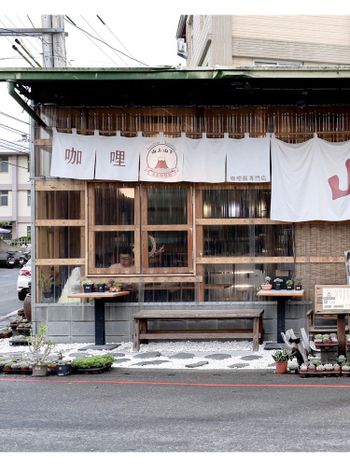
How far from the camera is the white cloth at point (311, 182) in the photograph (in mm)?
13172

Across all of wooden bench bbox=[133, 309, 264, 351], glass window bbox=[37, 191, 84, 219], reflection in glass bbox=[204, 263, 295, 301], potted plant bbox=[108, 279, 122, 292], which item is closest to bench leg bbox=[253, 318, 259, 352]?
wooden bench bbox=[133, 309, 264, 351]

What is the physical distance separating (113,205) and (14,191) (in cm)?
4499

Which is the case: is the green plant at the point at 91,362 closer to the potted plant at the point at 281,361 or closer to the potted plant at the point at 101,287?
the potted plant at the point at 101,287

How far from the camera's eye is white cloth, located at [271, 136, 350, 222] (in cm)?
1317

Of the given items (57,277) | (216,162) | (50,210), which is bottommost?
(57,277)

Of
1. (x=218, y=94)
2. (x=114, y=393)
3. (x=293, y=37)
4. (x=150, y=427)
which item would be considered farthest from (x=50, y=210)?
(x=293, y=37)

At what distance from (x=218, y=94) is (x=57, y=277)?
535 centimetres

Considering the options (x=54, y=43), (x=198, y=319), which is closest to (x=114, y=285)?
(x=198, y=319)

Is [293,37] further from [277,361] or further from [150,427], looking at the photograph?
[150,427]

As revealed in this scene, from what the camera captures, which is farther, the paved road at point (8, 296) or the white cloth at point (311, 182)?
the paved road at point (8, 296)

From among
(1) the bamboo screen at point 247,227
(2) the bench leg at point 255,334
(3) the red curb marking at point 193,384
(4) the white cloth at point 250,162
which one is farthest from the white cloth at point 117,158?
(3) the red curb marking at point 193,384

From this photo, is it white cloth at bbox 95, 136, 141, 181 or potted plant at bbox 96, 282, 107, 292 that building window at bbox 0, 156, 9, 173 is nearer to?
white cloth at bbox 95, 136, 141, 181

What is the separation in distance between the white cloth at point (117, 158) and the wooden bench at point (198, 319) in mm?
3030

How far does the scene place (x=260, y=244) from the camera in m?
13.4
